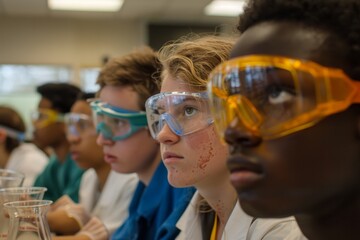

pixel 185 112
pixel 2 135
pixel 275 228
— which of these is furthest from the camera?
pixel 2 135

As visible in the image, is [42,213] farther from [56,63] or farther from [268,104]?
[56,63]

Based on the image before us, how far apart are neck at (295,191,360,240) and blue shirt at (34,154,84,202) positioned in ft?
7.39

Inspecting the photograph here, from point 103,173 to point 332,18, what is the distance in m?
1.94

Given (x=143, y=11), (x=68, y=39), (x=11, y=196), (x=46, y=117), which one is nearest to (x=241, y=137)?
(x=11, y=196)

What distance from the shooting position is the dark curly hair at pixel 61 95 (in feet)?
11.4

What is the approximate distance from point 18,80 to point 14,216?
6.25m

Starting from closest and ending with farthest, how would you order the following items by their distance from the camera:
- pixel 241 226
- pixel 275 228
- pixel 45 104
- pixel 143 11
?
pixel 275 228
pixel 241 226
pixel 45 104
pixel 143 11

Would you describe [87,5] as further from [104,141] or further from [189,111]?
[189,111]

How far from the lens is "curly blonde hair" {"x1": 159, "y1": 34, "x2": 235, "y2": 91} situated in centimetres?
127

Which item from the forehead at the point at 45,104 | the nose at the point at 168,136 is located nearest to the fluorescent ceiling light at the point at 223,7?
the forehead at the point at 45,104

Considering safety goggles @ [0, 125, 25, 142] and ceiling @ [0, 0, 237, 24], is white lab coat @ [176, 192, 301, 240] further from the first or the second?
ceiling @ [0, 0, 237, 24]

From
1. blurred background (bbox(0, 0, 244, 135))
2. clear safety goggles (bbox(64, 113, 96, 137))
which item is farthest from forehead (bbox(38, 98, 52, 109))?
blurred background (bbox(0, 0, 244, 135))

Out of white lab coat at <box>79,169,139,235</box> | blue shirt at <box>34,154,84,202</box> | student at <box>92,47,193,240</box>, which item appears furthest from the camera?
blue shirt at <box>34,154,84,202</box>

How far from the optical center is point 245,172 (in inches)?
27.0
